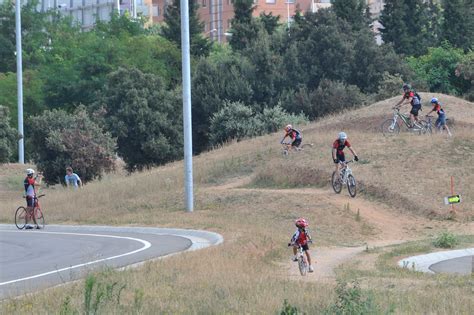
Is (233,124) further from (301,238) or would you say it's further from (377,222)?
(301,238)

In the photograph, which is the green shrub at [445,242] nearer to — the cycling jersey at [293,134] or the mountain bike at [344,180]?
the mountain bike at [344,180]

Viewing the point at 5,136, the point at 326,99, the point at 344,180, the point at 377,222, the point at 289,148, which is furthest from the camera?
the point at 326,99

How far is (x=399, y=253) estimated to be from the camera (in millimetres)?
25797

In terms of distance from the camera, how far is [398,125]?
43219 millimetres

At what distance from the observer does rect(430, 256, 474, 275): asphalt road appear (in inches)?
876

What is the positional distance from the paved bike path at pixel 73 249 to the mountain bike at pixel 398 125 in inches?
596

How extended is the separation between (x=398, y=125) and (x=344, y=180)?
11.0 m

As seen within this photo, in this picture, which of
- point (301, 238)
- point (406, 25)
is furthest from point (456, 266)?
point (406, 25)

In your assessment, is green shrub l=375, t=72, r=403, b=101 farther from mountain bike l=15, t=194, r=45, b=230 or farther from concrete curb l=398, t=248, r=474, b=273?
concrete curb l=398, t=248, r=474, b=273

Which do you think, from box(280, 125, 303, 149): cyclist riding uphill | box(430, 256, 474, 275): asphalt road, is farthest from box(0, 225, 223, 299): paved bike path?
box(280, 125, 303, 149): cyclist riding uphill

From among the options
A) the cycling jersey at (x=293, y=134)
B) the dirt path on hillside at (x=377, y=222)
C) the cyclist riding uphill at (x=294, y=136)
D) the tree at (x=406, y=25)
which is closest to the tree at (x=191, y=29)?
the tree at (x=406, y=25)

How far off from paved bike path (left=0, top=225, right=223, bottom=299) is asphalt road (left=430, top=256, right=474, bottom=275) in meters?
4.99

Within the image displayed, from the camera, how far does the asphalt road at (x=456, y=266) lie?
73.0 feet

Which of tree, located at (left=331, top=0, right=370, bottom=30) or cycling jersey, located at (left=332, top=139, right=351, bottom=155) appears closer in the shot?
cycling jersey, located at (left=332, top=139, right=351, bottom=155)
